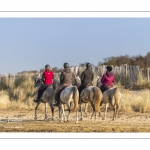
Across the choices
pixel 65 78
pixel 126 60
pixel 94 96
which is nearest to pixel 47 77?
pixel 65 78

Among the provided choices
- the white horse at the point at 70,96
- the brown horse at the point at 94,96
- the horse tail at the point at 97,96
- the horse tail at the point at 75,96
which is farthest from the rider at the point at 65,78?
the horse tail at the point at 97,96

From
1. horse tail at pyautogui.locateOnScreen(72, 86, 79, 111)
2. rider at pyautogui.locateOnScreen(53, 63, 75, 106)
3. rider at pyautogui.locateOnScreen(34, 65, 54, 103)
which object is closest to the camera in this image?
horse tail at pyautogui.locateOnScreen(72, 86, 79, 111)

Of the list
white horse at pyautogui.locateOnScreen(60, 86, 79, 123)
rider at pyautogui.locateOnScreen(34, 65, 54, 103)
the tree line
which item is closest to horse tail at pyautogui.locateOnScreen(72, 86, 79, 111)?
white horse at pyautogui.locateOnScreen(60, 86, 79, 123)

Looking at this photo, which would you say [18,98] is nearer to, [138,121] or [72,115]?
[72,115]

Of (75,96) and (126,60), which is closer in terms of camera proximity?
(75,96)

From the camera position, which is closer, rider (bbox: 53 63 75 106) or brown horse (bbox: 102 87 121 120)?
rider (bbox: 53 63 75 106)

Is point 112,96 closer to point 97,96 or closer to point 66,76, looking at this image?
point 97,96

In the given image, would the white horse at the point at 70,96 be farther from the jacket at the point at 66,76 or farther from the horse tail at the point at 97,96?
the horse tail at the point at 97,96

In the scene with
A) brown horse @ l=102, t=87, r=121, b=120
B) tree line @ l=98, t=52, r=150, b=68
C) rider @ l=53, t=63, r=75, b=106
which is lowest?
brown horse @ l=102, t=87, r=121, b=120

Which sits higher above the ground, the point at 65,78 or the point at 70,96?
the point at 65,78

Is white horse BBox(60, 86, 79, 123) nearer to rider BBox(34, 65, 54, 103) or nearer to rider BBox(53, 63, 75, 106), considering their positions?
rider BBox(53, 63, 75, 106)

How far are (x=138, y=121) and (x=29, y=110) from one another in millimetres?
7716

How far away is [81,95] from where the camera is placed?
823 inches

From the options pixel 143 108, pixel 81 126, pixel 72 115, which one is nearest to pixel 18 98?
pixel 72 115
